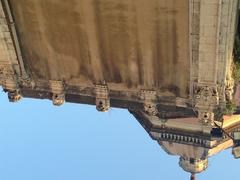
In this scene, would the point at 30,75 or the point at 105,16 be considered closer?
the point at 105,16

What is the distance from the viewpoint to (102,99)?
26.4 metres

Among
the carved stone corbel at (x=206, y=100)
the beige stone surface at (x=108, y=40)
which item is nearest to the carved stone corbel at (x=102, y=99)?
the beige stone surface at (x=108, y=40)

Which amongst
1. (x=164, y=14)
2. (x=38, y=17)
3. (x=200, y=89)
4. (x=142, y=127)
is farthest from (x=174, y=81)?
(x=142, y=127)

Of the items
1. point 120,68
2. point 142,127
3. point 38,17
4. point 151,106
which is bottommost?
point 142,127

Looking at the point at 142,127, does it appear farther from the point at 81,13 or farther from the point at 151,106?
the point at 81,13

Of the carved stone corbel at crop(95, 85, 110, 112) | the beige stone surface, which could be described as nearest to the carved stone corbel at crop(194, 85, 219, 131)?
the beige stone surface

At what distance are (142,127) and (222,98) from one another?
1758 centimetres

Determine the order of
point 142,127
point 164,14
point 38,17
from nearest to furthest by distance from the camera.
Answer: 1. point 164,14
2. point 38,17
3. point 142,127

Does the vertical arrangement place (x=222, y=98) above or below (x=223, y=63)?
below

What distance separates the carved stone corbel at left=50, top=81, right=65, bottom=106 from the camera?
87.8 feet

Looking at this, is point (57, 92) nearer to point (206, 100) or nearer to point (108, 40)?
point (108, 40)

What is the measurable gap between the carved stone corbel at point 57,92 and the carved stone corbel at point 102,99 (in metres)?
1.83

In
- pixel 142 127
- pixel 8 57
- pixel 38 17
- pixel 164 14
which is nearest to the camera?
pixel 164 14

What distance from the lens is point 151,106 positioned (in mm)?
25625
